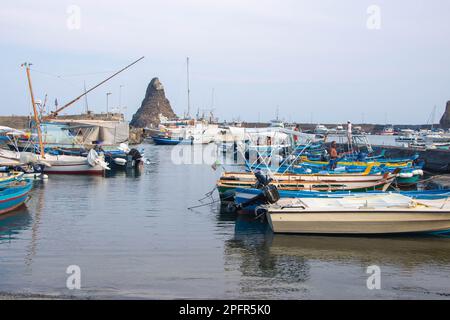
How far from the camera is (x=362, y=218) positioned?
1686 centimetres

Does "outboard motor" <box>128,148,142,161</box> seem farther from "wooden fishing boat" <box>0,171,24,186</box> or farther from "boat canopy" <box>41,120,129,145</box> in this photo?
"wooden fishing boat" <box>0,171,24,186</box>

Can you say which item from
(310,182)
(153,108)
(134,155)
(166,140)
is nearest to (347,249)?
(310,182)

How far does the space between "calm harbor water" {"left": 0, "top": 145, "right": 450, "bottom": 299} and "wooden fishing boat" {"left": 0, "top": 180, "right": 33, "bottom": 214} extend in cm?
35

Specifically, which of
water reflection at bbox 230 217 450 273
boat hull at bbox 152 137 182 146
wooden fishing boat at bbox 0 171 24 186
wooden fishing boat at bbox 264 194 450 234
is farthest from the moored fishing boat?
boat hull at bbox 152 137 182 146

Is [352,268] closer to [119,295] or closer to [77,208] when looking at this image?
[119,295]

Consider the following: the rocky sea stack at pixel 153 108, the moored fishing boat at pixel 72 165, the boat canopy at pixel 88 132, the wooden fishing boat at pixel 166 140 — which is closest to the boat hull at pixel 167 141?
the wooden fishing boat at pixel 166 140

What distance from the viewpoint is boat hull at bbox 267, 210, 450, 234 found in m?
16.7

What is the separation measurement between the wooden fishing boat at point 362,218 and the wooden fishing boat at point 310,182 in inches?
181

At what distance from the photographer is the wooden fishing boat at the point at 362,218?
16.7 meters

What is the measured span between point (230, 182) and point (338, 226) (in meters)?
7.20

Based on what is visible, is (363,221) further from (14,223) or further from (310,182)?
(14,223)

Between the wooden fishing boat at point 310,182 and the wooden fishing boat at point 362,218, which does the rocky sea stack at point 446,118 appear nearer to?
the wooden fishing boat at point 310,182
